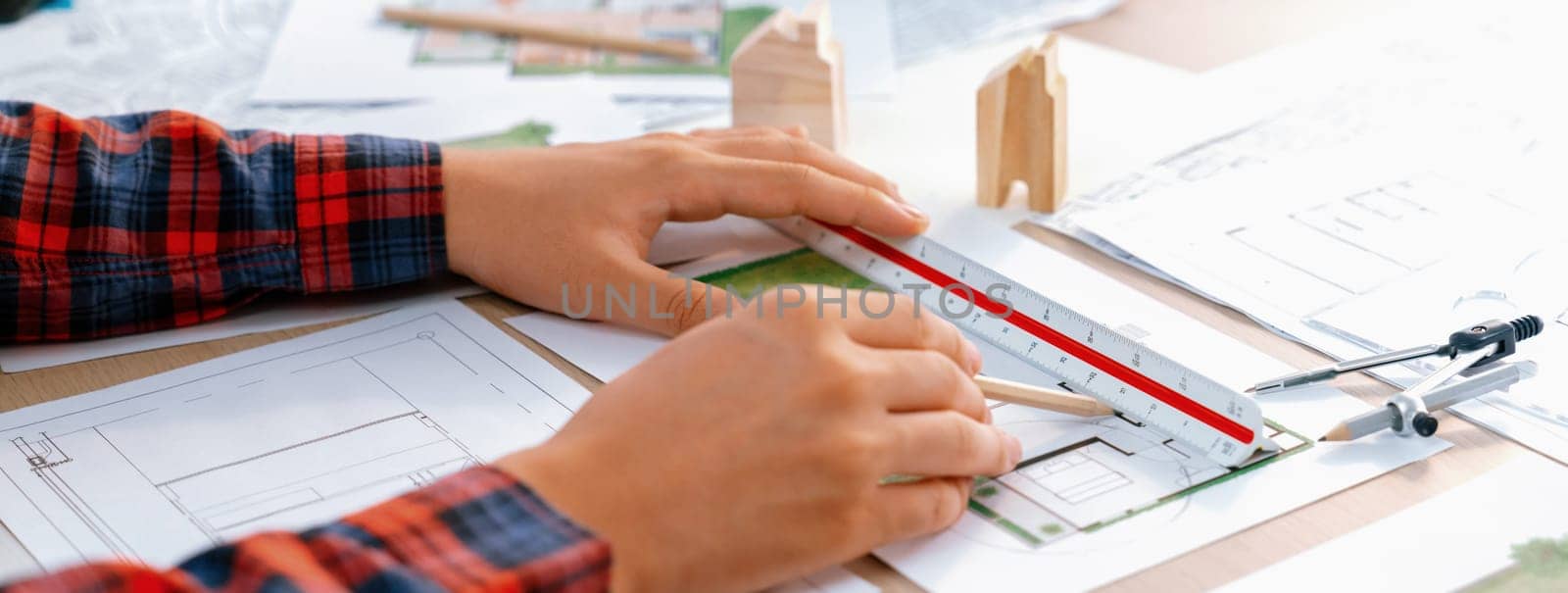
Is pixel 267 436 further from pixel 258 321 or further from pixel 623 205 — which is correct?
pixel 623 205

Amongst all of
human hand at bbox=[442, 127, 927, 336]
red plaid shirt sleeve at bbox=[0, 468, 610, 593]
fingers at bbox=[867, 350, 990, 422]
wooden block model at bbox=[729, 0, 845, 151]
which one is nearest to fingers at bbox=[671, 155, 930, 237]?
human hand at bbox=[442, 127, 927, 336]

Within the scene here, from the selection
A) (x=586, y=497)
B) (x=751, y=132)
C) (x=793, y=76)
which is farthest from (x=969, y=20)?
(x=586, y=497)

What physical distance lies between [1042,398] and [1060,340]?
0.27 feet

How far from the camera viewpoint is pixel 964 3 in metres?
1.62

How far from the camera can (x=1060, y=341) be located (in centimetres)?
86

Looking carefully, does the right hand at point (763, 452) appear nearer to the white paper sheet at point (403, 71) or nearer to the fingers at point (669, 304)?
the fingers at point (669, 304)

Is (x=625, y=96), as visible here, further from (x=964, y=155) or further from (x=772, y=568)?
(x=772, y=568)

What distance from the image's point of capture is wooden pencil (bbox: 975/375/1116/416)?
78 centimetres

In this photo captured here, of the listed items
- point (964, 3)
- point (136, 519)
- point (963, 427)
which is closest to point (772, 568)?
point (963, 427)

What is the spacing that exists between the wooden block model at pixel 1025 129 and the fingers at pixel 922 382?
42 cm

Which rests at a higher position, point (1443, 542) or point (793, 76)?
point (793, 76)

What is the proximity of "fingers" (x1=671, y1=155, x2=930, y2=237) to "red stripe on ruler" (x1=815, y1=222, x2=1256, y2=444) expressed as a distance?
0.02 meters

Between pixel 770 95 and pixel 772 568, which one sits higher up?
pixel 770 95

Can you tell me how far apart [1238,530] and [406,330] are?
57 centimetres
